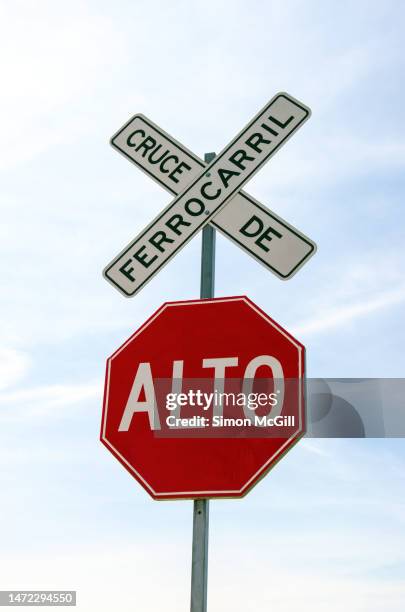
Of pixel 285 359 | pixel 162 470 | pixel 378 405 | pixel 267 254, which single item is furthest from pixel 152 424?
pixel 378 405

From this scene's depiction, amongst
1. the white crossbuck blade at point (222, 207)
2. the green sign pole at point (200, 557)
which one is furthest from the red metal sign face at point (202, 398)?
the white crossbuck blade at point (222, 207)

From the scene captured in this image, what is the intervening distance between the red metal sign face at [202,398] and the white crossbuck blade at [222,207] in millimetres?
329

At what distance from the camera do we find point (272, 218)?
3988mm

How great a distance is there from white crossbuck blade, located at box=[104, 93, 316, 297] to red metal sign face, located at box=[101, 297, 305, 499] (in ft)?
1.08

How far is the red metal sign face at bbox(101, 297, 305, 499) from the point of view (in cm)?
337

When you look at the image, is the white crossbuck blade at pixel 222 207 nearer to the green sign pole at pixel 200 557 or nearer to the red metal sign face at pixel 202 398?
the red metal sign face at pixel 202 398

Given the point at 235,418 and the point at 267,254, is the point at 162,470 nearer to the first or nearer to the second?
the point at 235,418

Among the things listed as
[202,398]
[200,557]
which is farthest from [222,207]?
[200,557]

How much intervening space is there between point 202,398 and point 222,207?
1234 mm

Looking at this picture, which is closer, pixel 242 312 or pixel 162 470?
pixel 162 470

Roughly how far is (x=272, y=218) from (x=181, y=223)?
22.2 inches

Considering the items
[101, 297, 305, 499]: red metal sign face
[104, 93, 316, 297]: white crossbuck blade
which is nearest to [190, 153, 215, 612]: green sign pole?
[101, 297, 305, 499]: red metal sign face

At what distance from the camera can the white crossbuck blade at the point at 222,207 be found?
155 inches

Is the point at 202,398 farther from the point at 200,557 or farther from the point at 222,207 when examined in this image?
the point at 222,207
